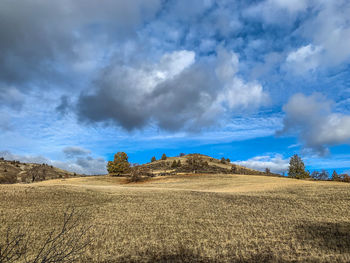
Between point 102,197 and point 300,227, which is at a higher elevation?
point 102,197

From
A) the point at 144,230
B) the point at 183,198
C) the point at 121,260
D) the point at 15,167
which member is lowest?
the point at 121,260

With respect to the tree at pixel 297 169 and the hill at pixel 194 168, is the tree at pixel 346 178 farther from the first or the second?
the hill at pixel 194 168

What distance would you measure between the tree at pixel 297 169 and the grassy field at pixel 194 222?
53310 millimetres

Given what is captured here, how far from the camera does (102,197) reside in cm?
3434

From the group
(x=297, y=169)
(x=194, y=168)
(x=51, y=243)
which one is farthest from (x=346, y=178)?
(x=51, y=243)

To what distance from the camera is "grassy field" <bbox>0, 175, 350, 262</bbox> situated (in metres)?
19.4

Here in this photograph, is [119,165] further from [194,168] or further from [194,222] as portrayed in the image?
[194,222]

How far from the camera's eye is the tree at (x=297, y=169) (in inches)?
3337

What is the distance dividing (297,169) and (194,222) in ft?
244

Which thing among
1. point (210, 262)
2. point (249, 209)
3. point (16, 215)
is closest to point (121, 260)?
point (210, 262)

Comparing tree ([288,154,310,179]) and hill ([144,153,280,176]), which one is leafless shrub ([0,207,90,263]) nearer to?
hill ([144,153,280,176])

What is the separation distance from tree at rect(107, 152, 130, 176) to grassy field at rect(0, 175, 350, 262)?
50.0m

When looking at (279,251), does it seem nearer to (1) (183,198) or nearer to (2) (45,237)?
(1) (183,198)

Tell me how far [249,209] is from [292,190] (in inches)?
582
